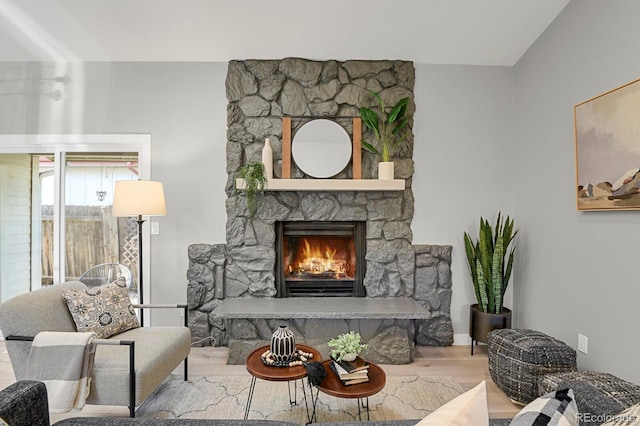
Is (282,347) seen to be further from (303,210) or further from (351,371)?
(303,210)

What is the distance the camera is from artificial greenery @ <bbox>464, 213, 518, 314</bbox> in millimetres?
3207

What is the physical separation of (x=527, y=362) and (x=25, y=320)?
2.99 metres

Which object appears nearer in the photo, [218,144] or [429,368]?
[429,368]

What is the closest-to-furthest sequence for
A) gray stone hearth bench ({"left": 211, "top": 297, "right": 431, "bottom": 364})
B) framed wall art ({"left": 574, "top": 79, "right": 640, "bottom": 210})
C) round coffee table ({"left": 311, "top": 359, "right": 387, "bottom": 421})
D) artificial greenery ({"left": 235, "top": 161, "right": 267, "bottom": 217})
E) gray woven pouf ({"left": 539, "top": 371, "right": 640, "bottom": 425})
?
gray woven pouf ({"left": 539, "top": 371, "right": 640, "bottom": 425}) → round coffee table ({"left": 311, "top": 359, "right": 387, "bottom": 421}) → framed wall art ({"left": 574, "top": 79, "right": 640, "bottom": 210}) → gray stone hearth bench ({"left": 211, "top": 297, "right": 431, "bottom": 364}) → artificial greenery ({"left": 235, "top": 161, "right": 267, "bottom": 217})

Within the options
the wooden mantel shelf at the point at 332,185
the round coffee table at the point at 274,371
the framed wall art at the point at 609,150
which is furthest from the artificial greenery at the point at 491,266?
the round coffee table at the point at 274,371

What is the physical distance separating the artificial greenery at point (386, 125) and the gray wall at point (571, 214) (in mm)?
1088

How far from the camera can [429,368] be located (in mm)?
3051

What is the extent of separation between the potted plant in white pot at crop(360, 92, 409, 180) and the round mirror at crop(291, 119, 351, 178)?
0.22m

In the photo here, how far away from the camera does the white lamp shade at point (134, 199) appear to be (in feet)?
9.55

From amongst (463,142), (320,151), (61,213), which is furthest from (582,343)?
(61,213)

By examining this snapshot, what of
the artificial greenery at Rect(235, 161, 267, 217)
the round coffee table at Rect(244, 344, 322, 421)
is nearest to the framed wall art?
the round coffee table at Rect(244, 344, 322, 421)

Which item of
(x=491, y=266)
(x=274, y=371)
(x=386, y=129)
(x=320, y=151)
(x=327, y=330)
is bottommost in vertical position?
(x=327, y=330)

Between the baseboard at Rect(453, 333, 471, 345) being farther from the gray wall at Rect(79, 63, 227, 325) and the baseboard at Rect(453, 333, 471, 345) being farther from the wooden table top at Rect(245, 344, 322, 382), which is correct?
the gray wall at Rect(79, 63, 227, 325)

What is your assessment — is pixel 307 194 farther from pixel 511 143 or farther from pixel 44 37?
pixel 44 37
